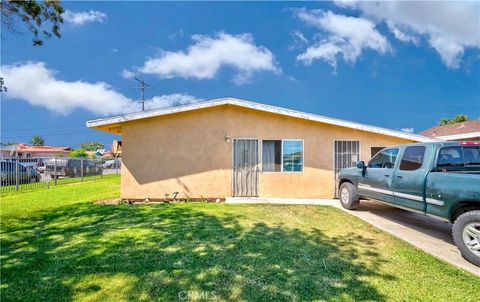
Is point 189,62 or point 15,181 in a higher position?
point 189,62

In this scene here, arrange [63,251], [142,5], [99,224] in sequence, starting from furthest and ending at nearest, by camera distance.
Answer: [142,5]
[99,224]
[63,251]

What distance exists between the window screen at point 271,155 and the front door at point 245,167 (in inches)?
11.9

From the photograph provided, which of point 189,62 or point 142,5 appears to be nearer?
point 142,5

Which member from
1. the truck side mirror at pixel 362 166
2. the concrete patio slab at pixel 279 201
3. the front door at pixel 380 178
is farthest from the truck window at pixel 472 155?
the concrete patio slab at pixel 279 201

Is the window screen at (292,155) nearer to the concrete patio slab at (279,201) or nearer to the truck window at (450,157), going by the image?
the concrete patio slab at (279,201)

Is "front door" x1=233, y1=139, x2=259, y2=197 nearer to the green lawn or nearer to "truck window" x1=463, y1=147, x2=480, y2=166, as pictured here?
the green lawn

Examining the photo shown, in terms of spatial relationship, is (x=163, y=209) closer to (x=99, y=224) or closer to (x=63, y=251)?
(x=99, y=224)

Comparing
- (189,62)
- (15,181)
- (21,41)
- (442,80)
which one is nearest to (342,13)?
(189,62)

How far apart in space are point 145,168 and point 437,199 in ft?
28.5

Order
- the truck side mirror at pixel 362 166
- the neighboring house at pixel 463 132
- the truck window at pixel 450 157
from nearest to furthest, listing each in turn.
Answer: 1. the truck window at pixel 450 157
2. the truck side mirror at pixel 362 166
3. the neighboring house at pixel 463 132

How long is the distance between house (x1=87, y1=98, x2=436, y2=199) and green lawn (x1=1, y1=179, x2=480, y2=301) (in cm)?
305

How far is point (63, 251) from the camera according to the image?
173 inches

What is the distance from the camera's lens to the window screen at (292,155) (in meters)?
9.95

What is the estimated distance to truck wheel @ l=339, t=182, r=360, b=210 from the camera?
303 inches
